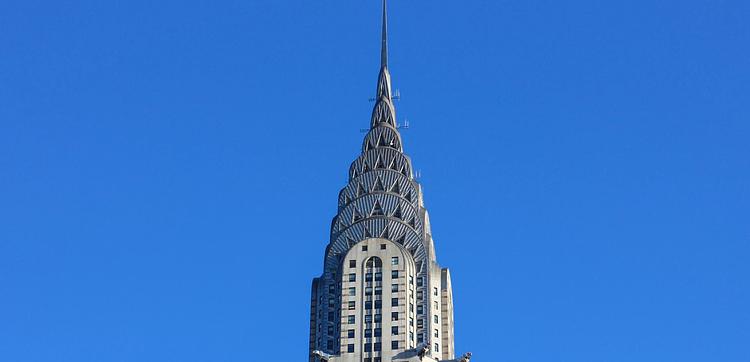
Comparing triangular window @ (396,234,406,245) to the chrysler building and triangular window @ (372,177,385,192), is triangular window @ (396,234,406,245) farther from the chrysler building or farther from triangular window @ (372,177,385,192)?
triangular window @ (372,177,385,192)

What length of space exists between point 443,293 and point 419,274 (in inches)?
212

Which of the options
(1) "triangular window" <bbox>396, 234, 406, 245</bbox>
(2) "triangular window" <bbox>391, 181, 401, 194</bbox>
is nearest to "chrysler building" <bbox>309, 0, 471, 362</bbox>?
(1) "triangular window" <bbox>396, 234, 406, 245</bbox>

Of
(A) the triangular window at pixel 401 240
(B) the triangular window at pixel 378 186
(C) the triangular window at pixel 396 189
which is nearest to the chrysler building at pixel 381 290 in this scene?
(A) the triangular window at pixel 401 240

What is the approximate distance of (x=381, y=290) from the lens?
594 ft

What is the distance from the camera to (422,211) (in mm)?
197750

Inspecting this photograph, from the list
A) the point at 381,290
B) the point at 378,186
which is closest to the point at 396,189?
the point at 378,186

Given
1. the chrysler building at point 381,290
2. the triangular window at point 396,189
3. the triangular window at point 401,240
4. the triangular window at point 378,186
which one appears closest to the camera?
the chrysler building at point 381,290

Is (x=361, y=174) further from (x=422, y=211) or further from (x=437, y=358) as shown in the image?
(x=437, y=358)

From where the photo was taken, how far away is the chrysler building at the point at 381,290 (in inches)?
6944

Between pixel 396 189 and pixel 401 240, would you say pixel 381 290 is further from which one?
pixel 396 189

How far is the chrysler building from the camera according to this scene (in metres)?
176

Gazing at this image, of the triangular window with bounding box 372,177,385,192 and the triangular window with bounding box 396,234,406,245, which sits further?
the triangular window with bounding box 372,177,385,192

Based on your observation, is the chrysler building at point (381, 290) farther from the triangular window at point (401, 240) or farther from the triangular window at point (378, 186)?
the triangular window at point (378, 186)

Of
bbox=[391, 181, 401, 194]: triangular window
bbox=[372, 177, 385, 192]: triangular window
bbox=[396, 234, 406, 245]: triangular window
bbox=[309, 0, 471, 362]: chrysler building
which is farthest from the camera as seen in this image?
bbox=[391, 181, 401, 194]: triangular window
